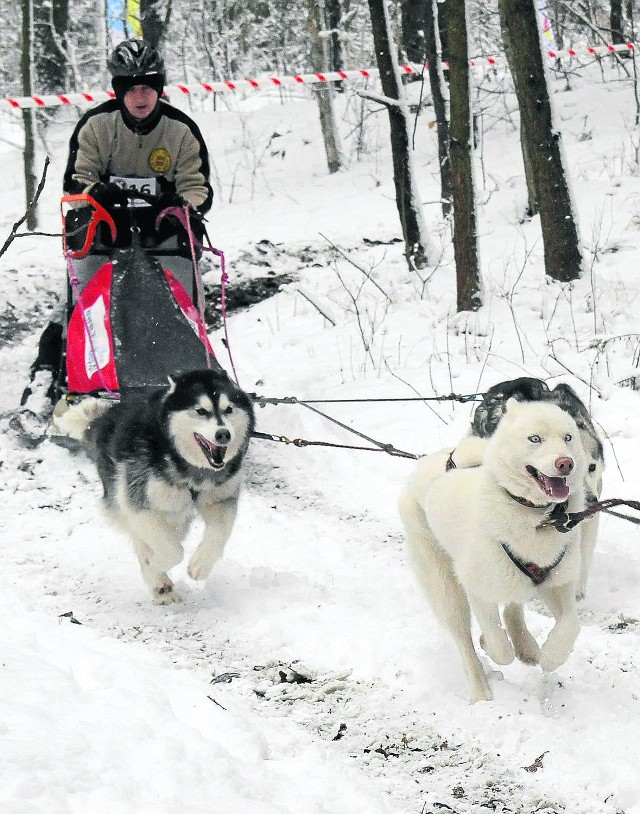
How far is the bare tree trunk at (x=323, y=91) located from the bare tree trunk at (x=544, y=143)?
7526 millimetres

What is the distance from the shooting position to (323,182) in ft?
49.3

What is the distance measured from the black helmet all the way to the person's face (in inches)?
6.7

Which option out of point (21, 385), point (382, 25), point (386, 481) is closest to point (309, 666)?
point (386, 481)

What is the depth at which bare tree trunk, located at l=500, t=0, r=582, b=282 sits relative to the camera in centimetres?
741

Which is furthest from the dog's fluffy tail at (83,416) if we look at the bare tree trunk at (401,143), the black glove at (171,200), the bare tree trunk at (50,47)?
the bare tree trunk at (50,47)

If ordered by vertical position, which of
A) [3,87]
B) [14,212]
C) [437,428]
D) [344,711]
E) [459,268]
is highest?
[3,87]

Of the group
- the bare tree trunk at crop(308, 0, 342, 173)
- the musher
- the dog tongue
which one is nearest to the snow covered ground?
the dog tongue

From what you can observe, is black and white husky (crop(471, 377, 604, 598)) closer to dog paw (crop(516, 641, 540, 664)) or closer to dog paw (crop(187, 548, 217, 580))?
dog paw (crop(516, 641, 540, 664))

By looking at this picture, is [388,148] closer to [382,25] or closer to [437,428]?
[382,25]

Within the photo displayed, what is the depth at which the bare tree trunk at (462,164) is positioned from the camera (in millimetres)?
7402

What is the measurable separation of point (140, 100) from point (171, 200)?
2.49 ft

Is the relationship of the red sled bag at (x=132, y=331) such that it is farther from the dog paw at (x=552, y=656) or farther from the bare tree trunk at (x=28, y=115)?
the bare tree trunk at (x=28, y=115)

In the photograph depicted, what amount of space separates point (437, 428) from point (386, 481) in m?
0.71

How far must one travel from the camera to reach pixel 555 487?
103 inches
